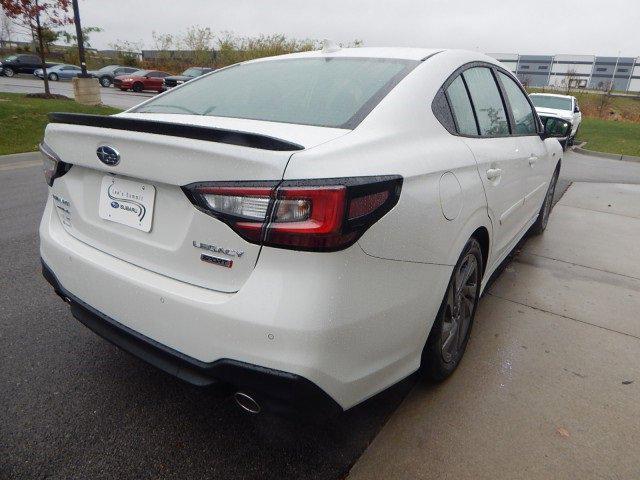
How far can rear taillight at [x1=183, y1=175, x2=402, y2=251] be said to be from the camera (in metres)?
1.36

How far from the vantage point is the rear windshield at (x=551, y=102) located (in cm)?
1425

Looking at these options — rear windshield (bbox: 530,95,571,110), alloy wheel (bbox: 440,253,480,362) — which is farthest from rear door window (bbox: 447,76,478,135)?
rear windshield (bbox: 530,95,571,110)

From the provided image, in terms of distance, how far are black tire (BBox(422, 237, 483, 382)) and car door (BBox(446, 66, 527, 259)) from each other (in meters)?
0.29

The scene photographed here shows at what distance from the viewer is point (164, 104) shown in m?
2.38

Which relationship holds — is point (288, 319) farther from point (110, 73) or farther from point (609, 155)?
point (110, 73)

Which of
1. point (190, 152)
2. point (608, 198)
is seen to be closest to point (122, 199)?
point (190, 152)

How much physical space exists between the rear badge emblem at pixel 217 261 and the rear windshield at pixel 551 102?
15.1m

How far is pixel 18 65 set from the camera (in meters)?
31.8

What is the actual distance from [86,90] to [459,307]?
15495 millimetres

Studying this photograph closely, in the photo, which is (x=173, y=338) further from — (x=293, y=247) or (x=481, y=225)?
(x=481, y=225)

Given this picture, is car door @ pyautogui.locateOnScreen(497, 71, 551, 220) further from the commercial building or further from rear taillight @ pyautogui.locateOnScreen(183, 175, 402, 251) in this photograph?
the commercial building

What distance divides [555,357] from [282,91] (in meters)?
2.12

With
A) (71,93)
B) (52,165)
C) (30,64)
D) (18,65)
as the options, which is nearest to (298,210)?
(52,165)

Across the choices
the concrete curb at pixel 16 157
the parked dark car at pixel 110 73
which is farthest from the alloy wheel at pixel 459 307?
the parked dark car at pixel 110 73
